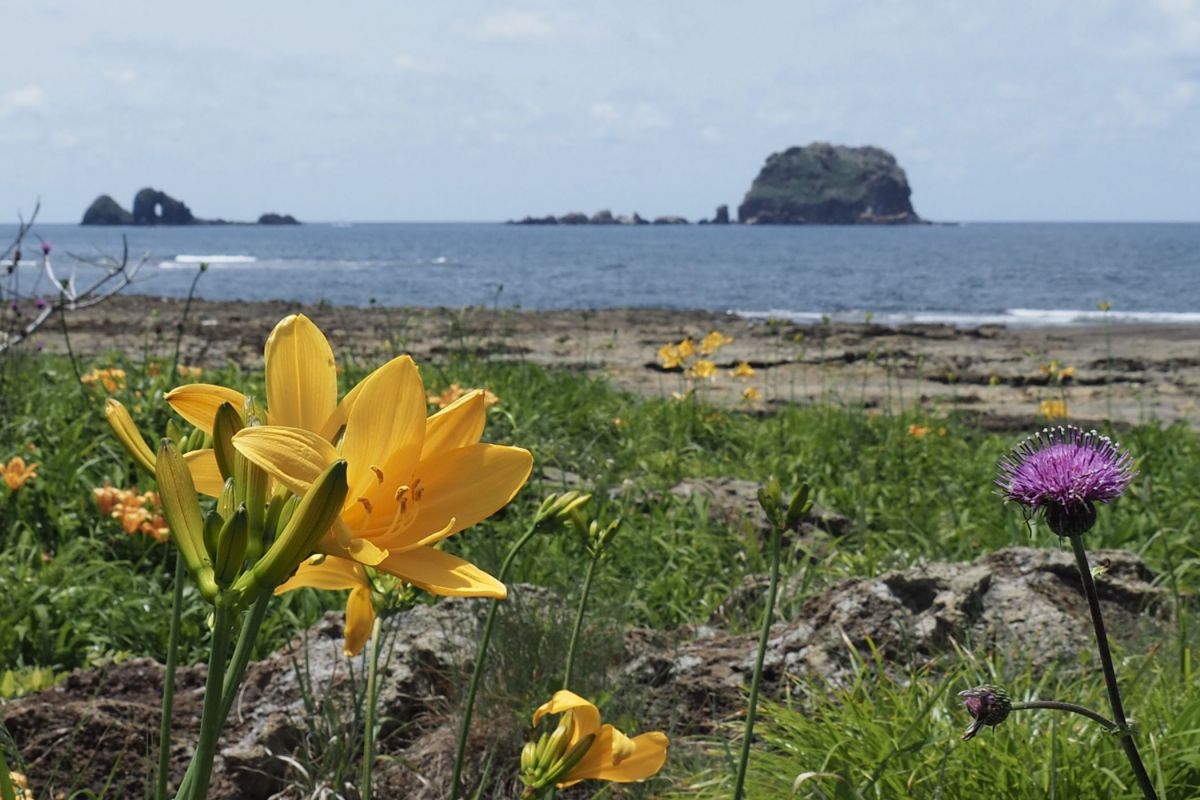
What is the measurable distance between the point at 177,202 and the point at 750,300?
11783 centimetres

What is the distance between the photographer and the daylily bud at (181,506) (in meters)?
0.79

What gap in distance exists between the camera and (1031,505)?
1257 millimetres

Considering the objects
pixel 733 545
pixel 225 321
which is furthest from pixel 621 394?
pixel 225 321

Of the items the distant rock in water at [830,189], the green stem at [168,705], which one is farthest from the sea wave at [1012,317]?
the distant rock in water at [830,189]

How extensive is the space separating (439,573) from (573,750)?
0.44 m

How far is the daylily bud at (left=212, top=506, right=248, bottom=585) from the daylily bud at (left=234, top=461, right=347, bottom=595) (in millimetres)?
19

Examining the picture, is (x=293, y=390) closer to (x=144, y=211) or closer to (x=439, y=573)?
(x=439, y=573)

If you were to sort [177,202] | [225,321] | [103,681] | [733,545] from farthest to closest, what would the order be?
[177,202]
[225,321]
[733,545]
[103,681]

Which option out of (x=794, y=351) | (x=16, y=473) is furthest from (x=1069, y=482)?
(x=794, y=351)

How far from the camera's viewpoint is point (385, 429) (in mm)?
896

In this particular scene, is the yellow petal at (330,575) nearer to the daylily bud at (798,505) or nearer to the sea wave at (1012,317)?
the daylily bud at (798,505)

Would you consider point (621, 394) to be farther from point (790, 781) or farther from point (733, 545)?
point (790, 781)

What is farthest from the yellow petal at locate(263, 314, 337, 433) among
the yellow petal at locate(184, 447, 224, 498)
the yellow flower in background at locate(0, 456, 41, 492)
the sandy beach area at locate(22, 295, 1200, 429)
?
the sandy beach area at locate(22, 295, 1200, 429)

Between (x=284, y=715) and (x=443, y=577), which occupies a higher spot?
(x=443, y=577)
